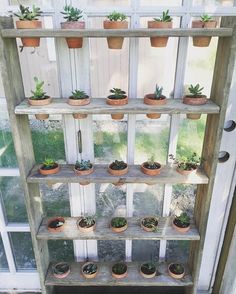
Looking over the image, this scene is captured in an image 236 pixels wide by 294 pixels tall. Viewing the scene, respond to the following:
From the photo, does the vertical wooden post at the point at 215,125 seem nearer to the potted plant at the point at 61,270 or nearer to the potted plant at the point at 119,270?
the potted plant at the point at 119,270

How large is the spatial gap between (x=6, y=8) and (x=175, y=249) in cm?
187

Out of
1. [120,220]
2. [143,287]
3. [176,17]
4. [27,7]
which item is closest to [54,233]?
[120,220]

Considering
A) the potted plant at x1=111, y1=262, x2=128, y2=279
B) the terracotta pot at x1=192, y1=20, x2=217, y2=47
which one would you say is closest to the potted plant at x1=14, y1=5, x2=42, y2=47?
the terracotta pot at x1=192, y1=20, x2=217, y2=47

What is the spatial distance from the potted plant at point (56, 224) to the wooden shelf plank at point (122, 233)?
0.06 feet

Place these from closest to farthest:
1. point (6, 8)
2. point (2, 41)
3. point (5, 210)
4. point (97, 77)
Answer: point (2, 41) → point (6, 8) → point (97, 77) → point (5, 210)

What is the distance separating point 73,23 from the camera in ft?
4.21

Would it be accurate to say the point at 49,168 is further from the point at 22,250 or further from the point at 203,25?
the point at 203,25

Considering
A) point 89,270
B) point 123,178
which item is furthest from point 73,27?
point 89,270

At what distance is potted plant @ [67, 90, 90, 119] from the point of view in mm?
1397

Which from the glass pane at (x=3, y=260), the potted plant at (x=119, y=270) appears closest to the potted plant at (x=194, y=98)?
the potted plant at (x=119, y=270)

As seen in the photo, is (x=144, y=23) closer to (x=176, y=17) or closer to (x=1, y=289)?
(x=176, y=17)

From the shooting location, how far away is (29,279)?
7.04 ft

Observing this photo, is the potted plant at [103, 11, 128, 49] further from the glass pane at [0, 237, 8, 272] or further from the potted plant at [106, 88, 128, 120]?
the glass pane at [0, 237, 8, 272]

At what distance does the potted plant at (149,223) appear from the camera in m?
1.71
